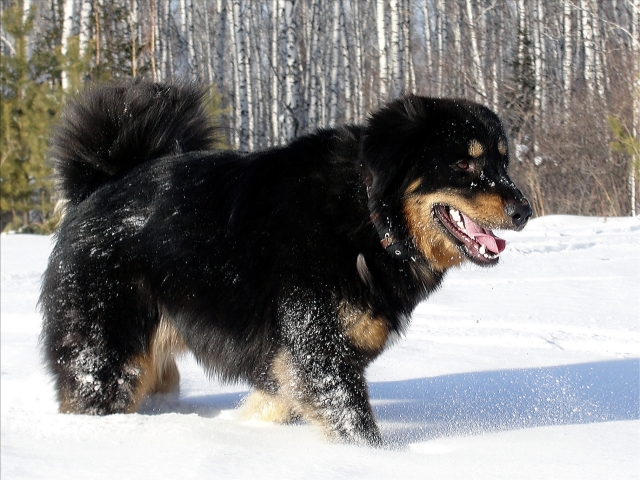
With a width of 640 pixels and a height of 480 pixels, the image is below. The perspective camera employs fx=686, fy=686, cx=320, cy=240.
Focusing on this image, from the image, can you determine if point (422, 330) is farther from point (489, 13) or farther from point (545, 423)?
point (489, 13)

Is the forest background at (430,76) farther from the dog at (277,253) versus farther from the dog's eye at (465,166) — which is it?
the dog's eye at (465,166)

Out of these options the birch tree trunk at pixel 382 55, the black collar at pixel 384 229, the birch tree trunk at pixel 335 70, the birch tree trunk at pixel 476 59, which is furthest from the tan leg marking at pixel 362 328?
the birch tree trunk at pixel 335 70

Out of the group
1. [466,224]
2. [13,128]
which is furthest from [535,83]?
[466,224]

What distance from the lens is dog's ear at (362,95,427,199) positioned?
3000 mm

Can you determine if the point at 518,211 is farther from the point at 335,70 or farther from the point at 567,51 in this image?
the point at 335,70

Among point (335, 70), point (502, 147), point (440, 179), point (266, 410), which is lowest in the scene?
point (266, 410)

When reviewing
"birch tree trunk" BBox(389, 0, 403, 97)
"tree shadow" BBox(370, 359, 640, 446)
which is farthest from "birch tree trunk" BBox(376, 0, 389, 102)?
"tree shadow" BBox(370, 359, 640, 446)

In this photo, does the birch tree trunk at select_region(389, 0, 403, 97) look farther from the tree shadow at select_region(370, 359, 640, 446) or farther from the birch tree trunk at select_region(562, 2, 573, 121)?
the tree shadow at select_region(370, 359, 640, 446)

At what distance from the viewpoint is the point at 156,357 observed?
362 cm

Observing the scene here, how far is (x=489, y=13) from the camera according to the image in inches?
798

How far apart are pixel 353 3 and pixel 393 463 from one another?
87.0 ft

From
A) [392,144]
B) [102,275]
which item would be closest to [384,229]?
[392,144]

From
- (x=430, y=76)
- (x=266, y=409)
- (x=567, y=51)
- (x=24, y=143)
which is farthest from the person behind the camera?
(x=430, y=76)

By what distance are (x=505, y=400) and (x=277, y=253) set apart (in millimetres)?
1567
